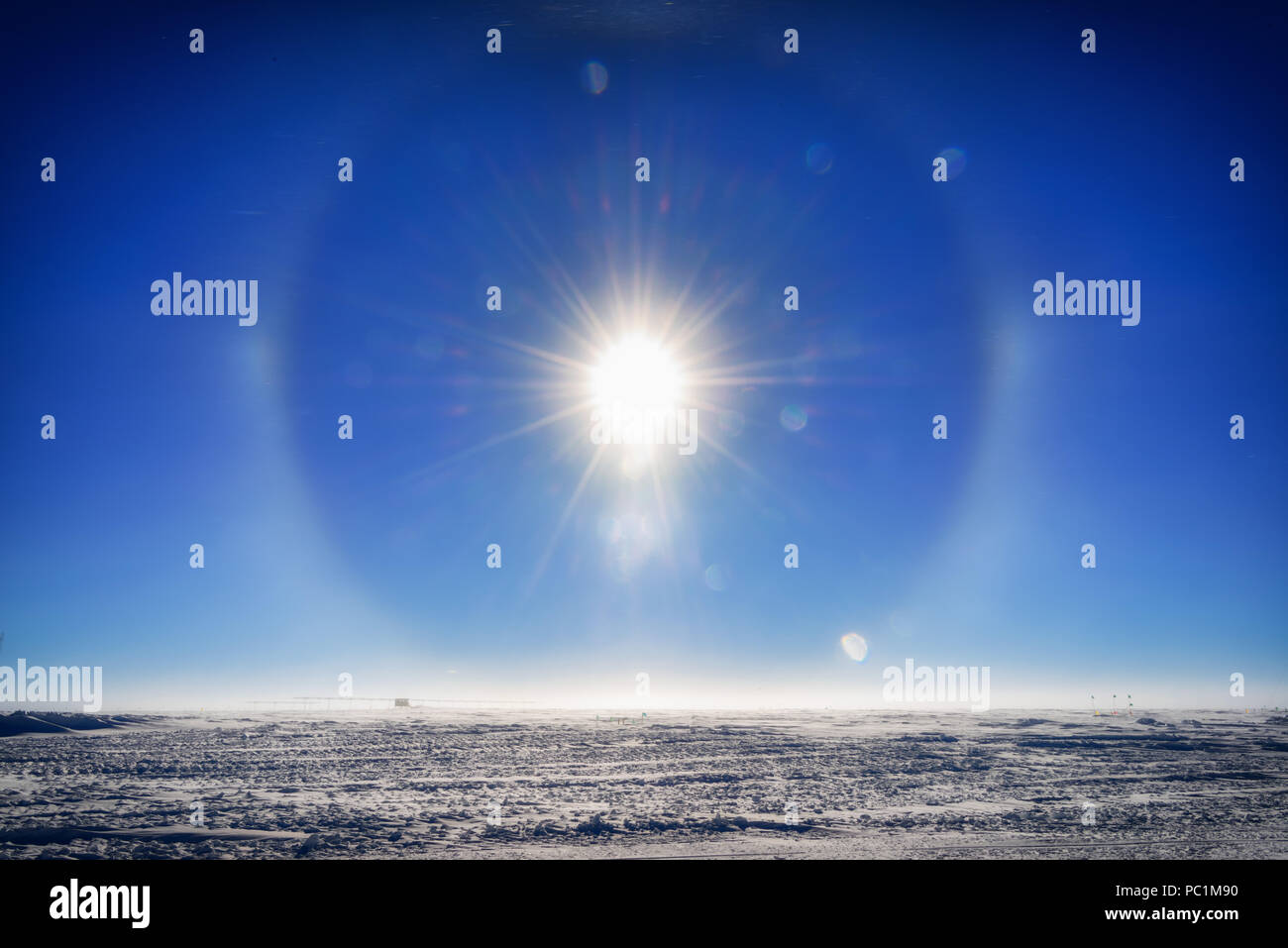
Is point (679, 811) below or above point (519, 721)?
above
